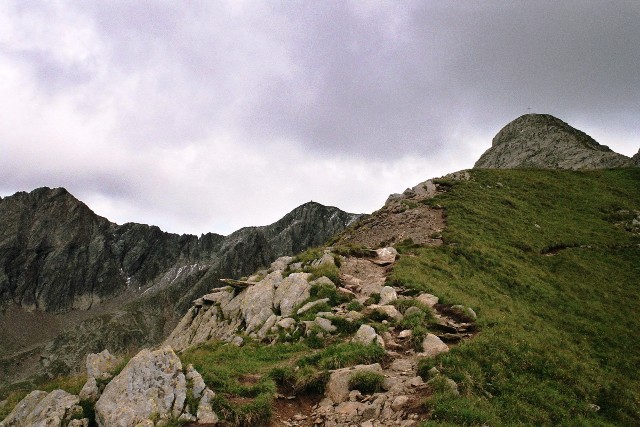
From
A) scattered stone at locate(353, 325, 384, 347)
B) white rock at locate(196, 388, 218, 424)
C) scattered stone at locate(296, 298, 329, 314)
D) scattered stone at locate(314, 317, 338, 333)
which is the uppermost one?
scattered stone at locate(296, 298, 329, 314)

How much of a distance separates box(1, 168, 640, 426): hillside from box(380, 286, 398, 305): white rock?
0.13 meters

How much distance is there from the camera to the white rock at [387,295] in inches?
850

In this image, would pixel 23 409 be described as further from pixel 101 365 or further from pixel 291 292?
pixel 291 292

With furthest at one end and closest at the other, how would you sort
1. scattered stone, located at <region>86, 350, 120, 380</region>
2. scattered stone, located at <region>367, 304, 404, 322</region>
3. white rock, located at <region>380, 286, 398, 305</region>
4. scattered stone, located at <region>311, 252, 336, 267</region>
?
scattered stone, located at <region>311, 252, 336, 267</region> → white rock, located at <region>380, 286, 398, 305</region> → scattered stone, located at <region>367, 304, 404, 322</region> → scattered stone, located at <region>86, 350, 120, 380</region>

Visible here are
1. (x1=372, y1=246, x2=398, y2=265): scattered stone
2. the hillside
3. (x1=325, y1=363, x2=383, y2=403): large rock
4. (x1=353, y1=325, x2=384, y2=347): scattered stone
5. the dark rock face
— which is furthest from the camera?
the dark rock face

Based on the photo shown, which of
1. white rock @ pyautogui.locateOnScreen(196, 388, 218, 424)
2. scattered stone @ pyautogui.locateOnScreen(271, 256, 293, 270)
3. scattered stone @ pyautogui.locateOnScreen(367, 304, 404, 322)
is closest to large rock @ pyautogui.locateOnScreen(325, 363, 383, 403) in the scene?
white rock @ pyautogui.locateOnScreen(196, 388, 218, 424)

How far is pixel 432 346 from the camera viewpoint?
16.4m

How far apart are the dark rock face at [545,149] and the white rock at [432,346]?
8558cm

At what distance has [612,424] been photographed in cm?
1396

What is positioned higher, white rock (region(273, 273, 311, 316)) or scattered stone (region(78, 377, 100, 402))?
white rock (region(273, 273, 311, 316))

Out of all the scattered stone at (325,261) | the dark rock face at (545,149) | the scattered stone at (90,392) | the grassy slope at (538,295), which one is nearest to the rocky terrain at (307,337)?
the scattered stone at (90,392)

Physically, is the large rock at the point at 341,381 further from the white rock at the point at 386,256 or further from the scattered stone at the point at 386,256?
the white rock at the point at 386,256

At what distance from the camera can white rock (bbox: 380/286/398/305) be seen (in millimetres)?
21602

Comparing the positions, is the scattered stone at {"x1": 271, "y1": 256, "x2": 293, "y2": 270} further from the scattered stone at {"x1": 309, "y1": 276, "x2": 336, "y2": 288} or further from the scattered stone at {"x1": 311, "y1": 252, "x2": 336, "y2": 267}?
the scattered stone at {"x1": 309, "y1": 276, "x2": 336, "y2": 288}
